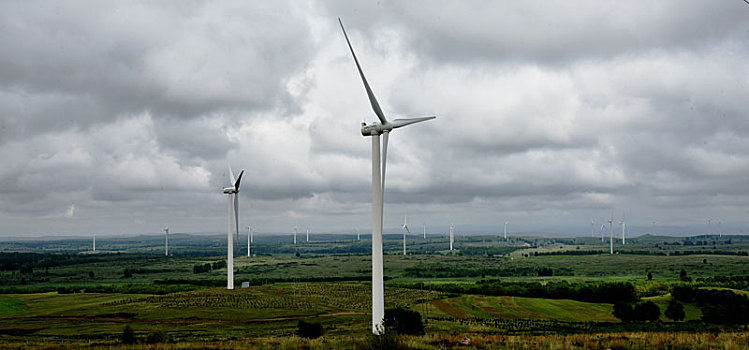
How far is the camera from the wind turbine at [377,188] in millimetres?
41250

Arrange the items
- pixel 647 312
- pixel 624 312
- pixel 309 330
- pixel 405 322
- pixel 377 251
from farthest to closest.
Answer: pixel 624 312 < pixel 647 312 < pixel 309 330 < pixel 405 322 < pixel 377 251

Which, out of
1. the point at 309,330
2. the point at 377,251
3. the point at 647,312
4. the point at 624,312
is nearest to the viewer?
the point at 377,251

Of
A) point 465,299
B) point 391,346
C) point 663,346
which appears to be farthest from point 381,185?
point 465,299

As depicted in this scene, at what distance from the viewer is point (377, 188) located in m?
43.0

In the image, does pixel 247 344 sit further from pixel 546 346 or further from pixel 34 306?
pixel 34 306

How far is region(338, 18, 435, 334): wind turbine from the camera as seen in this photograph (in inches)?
1624

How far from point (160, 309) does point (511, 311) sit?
58.2m

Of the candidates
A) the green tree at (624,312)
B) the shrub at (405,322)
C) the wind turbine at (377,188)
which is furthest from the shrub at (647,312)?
the wind turbine at (377,188)

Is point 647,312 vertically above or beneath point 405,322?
beneath

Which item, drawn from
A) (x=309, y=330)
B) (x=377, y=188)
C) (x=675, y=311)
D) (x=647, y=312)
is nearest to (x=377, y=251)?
(x=377, y=188)

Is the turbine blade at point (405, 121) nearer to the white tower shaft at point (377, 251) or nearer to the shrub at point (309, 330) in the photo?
the white tower shaft at point (377, 251)

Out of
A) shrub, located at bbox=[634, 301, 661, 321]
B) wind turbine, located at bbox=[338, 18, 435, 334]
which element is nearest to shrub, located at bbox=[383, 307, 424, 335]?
wind turbine, located at bbox=[338, 18, 435, 334]

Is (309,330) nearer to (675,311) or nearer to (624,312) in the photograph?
(624,312)

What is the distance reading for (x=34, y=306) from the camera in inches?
4242
